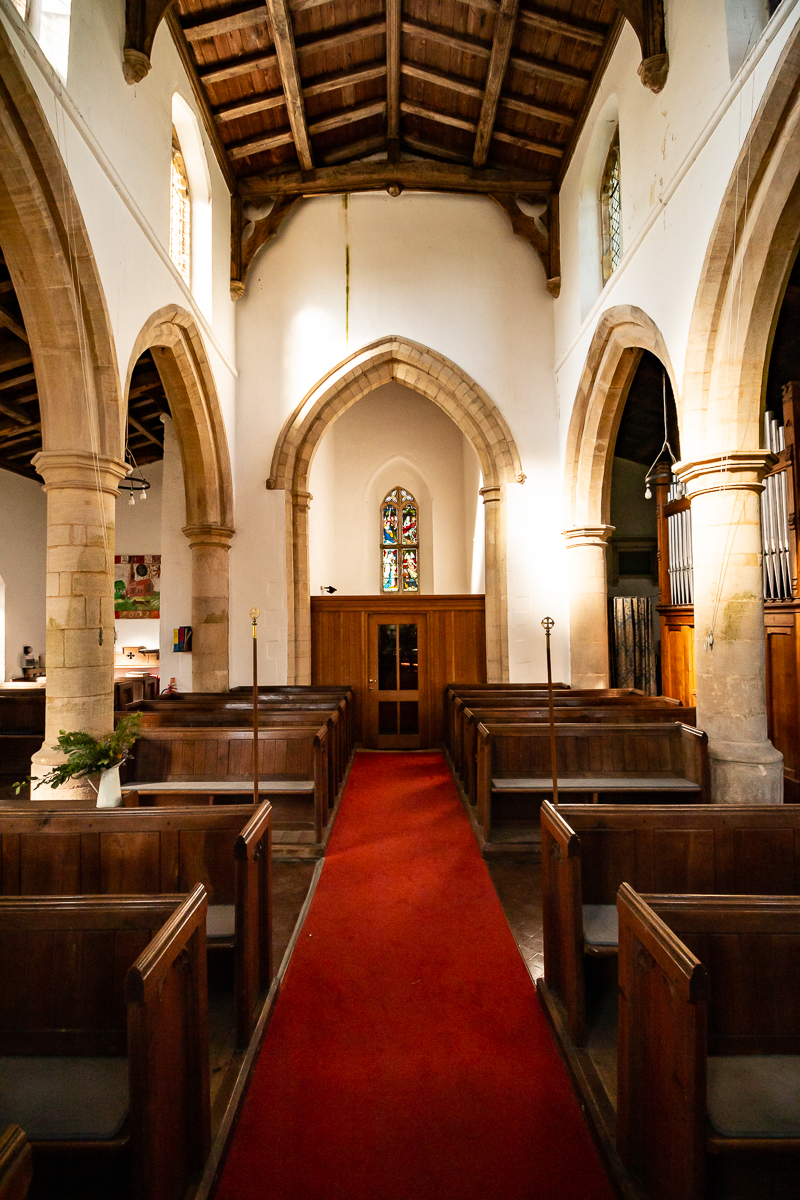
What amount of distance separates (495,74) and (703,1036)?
26.0 ft

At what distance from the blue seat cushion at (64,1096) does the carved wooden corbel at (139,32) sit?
6086mm

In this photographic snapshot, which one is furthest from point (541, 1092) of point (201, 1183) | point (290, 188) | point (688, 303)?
point (290, 188)

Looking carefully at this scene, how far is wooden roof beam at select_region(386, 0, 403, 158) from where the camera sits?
6.26m

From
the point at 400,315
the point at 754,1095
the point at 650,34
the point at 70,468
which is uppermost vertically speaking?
the point at 650,34

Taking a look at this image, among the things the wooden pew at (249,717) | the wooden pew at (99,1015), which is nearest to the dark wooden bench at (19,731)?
the wooden pew at (249,717)

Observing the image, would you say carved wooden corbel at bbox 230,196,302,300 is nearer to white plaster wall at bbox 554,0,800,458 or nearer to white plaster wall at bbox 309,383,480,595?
white plaster wall at bbox 554,0,800,458

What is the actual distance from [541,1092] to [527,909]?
1.41 metres

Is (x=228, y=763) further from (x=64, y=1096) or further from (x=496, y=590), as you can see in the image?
(x=496, y=590)

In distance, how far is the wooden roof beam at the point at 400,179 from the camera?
8031 millimetres

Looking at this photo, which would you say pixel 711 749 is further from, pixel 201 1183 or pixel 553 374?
pixel 553 374

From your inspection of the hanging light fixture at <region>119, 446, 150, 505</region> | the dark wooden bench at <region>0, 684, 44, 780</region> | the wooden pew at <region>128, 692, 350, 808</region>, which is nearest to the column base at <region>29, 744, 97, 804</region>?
the wooden pew at <region>128, 692, 350, 808</region>

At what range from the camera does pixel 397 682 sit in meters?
8.45

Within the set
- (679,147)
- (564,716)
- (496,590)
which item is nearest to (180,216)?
(679,147)

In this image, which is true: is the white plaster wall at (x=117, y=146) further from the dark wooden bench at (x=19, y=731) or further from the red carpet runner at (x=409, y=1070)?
the red carpet runner at (x=409, y=1070)
